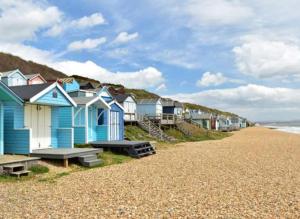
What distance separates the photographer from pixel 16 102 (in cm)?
1553

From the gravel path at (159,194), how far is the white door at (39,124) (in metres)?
4.32

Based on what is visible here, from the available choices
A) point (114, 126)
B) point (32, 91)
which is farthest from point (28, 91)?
point (114, 126)

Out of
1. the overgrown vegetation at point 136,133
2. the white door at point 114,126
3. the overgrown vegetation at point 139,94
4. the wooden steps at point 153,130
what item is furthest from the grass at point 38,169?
the overgrown vegetation at point 139,94

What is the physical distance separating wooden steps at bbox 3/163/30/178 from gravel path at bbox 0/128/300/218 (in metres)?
0.95

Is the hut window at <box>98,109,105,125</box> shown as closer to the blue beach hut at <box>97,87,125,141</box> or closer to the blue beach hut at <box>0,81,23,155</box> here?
the blue beach hut at <box>97,87,125,141</box>

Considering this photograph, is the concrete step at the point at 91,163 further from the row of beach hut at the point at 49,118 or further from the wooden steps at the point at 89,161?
the row of beach hut at the point at 49,118

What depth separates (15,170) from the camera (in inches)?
502

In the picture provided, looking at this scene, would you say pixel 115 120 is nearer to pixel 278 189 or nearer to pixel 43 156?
pixel 43 156

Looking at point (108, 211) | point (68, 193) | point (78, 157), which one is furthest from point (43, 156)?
point (108, 211)

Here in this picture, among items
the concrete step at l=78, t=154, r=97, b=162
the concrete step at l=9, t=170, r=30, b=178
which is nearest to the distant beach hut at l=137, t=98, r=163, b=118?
the concrete step at l=78, t=154, r=97, b=162

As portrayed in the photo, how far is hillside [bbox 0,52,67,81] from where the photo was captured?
83644 millimetres

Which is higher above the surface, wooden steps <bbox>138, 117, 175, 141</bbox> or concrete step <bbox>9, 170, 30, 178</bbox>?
wooden steps <bbox>138, 117, 175, 141</bbox>

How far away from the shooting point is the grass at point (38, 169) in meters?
13.4

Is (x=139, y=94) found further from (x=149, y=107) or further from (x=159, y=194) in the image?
(x=159, y=194)
